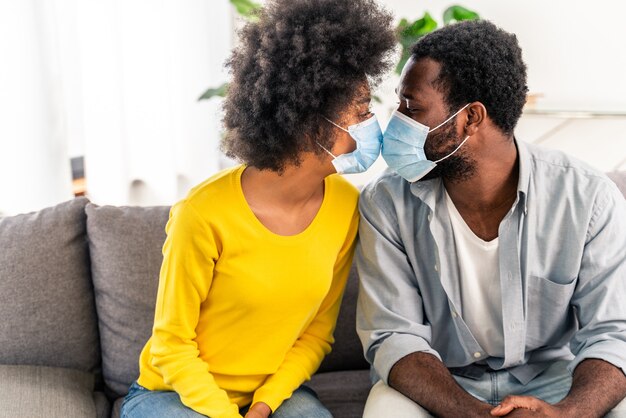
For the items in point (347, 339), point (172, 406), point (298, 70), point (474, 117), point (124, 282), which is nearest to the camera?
point (298, 70)

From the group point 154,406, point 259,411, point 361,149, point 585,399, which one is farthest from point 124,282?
point 585,399

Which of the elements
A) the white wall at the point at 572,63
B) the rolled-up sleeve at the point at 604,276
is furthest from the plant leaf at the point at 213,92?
the rolled-up sleeve at the point at 604,276

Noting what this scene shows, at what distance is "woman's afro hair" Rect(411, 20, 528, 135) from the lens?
5.37ft

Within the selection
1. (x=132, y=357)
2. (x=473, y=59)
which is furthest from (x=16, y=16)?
(x=473, y=59)

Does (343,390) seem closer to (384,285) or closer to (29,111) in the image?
(384,285)

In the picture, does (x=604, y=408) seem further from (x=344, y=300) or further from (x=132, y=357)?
(x=132, y=357)

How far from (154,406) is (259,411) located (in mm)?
204

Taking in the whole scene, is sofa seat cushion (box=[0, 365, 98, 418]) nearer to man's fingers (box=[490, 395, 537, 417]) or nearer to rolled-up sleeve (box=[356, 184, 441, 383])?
rolled-up sleeve (box=[356, 184, 441, 383])

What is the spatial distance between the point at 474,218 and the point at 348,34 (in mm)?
512

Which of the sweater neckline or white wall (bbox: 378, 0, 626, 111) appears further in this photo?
white wall (bbox: 378, 0, 626, 111)

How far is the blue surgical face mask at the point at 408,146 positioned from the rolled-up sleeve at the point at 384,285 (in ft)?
0.35

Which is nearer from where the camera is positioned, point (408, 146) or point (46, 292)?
point (408, 146)

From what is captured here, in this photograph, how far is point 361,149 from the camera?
1.60m

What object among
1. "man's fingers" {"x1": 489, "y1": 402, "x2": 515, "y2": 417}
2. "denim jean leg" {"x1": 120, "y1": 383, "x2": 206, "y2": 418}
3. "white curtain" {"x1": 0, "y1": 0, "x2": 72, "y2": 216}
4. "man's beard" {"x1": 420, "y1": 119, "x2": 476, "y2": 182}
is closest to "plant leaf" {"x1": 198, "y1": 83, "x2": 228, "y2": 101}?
"white curtain" {"x1": 0, "y1": 0, "x2": 72, "y2": 216}
